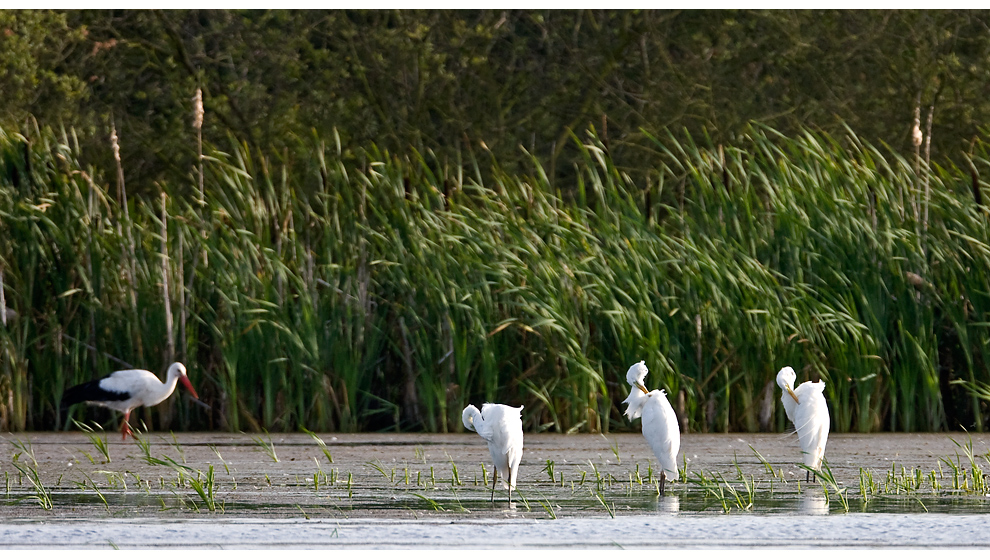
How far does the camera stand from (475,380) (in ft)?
27.1

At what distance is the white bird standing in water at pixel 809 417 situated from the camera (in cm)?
576

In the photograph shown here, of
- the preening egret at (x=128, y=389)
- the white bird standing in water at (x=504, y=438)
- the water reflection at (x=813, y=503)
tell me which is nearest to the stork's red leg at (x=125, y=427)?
the preening egret at (x=128, y=389)

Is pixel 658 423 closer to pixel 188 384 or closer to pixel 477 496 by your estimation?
pixel 477 496

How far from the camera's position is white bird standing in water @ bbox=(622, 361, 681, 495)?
537 cm

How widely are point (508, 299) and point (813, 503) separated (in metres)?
3.21

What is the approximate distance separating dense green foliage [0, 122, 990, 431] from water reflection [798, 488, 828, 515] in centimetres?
227

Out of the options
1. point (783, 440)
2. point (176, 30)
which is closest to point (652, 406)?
point (783, 440)

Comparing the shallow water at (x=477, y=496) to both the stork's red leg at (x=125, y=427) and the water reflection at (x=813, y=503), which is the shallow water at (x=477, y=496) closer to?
the water reflection at (x=813, y=503)

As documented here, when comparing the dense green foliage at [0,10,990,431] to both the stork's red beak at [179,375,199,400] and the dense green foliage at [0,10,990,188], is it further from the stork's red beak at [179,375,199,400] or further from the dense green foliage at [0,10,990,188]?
the dense green foliage at [0,10,990,188]

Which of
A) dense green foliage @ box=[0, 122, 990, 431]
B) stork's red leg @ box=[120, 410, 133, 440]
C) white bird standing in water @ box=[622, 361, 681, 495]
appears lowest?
stork's red leg @ box=[120, 410, 133, 440]

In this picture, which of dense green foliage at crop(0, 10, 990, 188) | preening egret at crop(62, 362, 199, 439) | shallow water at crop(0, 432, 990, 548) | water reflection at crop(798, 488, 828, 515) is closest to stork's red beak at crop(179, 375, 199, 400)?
preening egret at crop(62, 362, 199, 439)

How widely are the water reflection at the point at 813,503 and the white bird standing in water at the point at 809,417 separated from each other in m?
0.33

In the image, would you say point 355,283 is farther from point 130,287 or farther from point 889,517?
point 889,517
